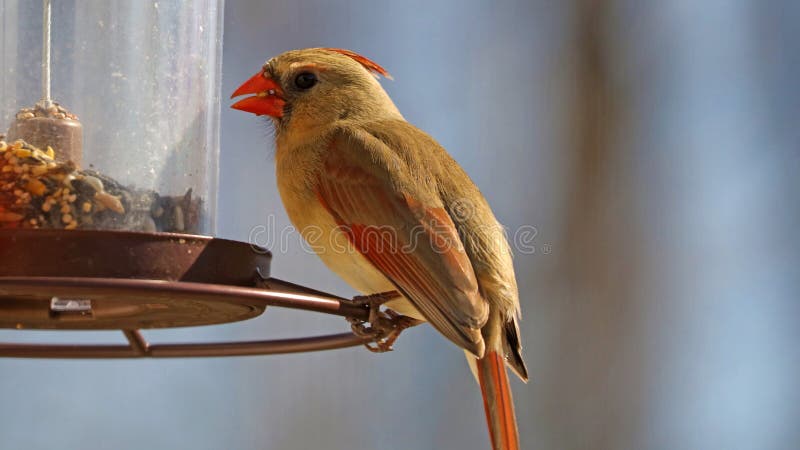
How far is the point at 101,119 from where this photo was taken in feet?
10.2

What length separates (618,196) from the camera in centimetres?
706

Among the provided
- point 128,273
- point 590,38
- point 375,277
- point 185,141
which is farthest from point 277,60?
point 590,38

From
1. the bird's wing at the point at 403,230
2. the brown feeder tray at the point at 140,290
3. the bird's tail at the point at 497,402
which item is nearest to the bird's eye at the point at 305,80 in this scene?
the bird's wing at the point at 403,230

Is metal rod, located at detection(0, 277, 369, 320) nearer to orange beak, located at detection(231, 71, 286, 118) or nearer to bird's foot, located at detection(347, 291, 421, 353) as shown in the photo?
bird's foot, located at detection(347, 291, 421, 353)

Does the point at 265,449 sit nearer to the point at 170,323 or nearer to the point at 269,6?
the point at 269,6

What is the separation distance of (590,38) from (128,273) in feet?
17.3

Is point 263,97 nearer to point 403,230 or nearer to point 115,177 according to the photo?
point 403,230

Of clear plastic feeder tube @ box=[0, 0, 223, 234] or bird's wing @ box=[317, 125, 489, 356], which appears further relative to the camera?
bird's wing @ box=[317, 125, 489, 356]

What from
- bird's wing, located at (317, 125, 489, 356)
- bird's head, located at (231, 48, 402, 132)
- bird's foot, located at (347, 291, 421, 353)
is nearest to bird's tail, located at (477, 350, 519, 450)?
bird's wing, located at (317, 125, 489, 356)

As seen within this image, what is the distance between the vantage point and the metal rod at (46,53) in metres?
3.07

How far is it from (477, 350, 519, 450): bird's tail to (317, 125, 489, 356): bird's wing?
18 cm

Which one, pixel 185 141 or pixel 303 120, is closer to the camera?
pixel 185 141

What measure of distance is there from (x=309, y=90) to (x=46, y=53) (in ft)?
3.84

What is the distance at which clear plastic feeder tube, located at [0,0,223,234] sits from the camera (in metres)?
2.98
